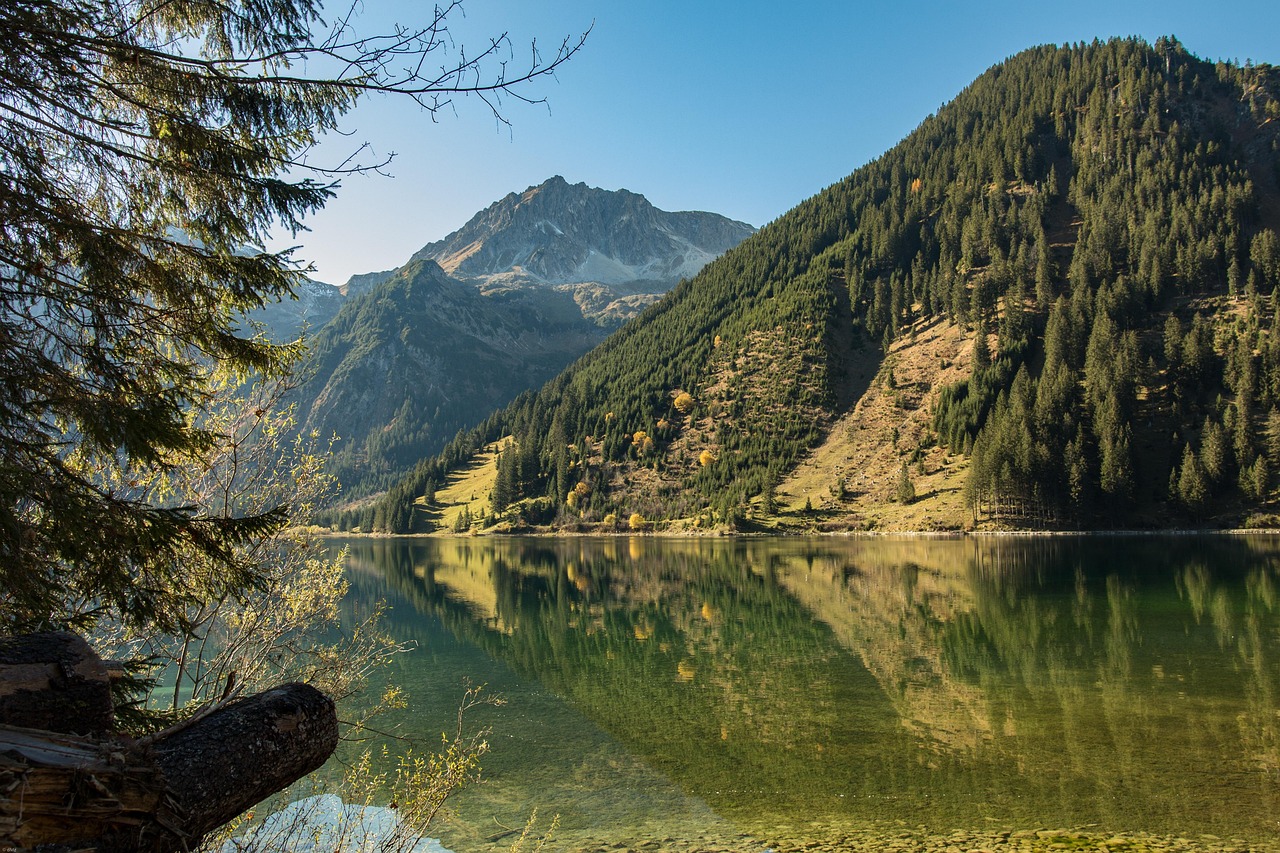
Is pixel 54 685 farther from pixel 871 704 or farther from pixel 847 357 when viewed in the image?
pixel 847 357

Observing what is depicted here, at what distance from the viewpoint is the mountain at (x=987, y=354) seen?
94375 mm

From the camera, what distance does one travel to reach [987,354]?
402ft

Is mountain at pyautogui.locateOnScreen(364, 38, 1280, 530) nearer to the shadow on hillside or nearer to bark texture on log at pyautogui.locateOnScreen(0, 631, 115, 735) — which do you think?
the shadow on hillside

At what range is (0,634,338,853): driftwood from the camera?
9.46 feet

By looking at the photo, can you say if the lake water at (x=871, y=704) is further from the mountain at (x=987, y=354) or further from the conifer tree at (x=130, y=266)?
the mountain at (x=987, y=354)

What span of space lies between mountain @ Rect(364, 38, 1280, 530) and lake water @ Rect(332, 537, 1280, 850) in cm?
5084

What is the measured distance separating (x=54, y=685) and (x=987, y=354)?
443 ft

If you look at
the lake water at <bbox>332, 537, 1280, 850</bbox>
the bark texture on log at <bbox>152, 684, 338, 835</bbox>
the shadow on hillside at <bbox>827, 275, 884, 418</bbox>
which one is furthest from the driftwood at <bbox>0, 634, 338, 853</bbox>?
the shadow on hillside at <bbox>827, 275, 884, 418</bbox>

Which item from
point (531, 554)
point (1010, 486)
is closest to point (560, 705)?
point (531, 554)

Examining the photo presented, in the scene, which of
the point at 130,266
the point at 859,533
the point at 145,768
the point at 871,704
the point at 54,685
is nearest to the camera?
the point at 145,768

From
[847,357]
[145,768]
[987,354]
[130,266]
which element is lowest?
[145,768]

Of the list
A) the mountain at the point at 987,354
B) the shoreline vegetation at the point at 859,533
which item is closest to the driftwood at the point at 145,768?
the shoreline vegetation at the point at 859,533

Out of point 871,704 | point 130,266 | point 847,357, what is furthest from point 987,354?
point 130,266

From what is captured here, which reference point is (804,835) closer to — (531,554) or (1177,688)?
(1177,688)
